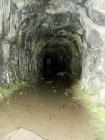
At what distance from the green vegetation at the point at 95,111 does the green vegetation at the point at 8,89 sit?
8.84 feet

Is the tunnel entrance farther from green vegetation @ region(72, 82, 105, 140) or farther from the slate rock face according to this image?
green vegetation @ region(72, 82, 105, 140)

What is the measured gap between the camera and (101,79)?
12148 mm

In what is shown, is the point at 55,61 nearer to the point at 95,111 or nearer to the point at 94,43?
the point at 94,43

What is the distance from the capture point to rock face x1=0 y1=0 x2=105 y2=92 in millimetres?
12547

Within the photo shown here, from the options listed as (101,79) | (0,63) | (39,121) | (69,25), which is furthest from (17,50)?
(39,121)

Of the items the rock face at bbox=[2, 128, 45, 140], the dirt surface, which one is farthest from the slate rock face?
the rock face at bbox=[2, 128, 45, 140]

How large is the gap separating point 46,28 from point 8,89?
14.6 ft

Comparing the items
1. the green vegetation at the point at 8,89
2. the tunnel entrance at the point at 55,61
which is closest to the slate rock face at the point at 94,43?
the green vegetation at the point at 8,89

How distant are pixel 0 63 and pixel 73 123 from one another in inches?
195

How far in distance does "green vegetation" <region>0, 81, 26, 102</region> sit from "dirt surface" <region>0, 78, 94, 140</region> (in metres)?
0.25

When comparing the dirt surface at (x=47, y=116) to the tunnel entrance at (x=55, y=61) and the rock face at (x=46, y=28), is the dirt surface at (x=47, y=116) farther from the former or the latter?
the tunnel entrance at (x=55, y=61)

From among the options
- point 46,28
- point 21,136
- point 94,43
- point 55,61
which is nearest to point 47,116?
point 21,136

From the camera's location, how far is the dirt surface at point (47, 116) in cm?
899

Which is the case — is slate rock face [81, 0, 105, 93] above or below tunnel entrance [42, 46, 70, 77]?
above
